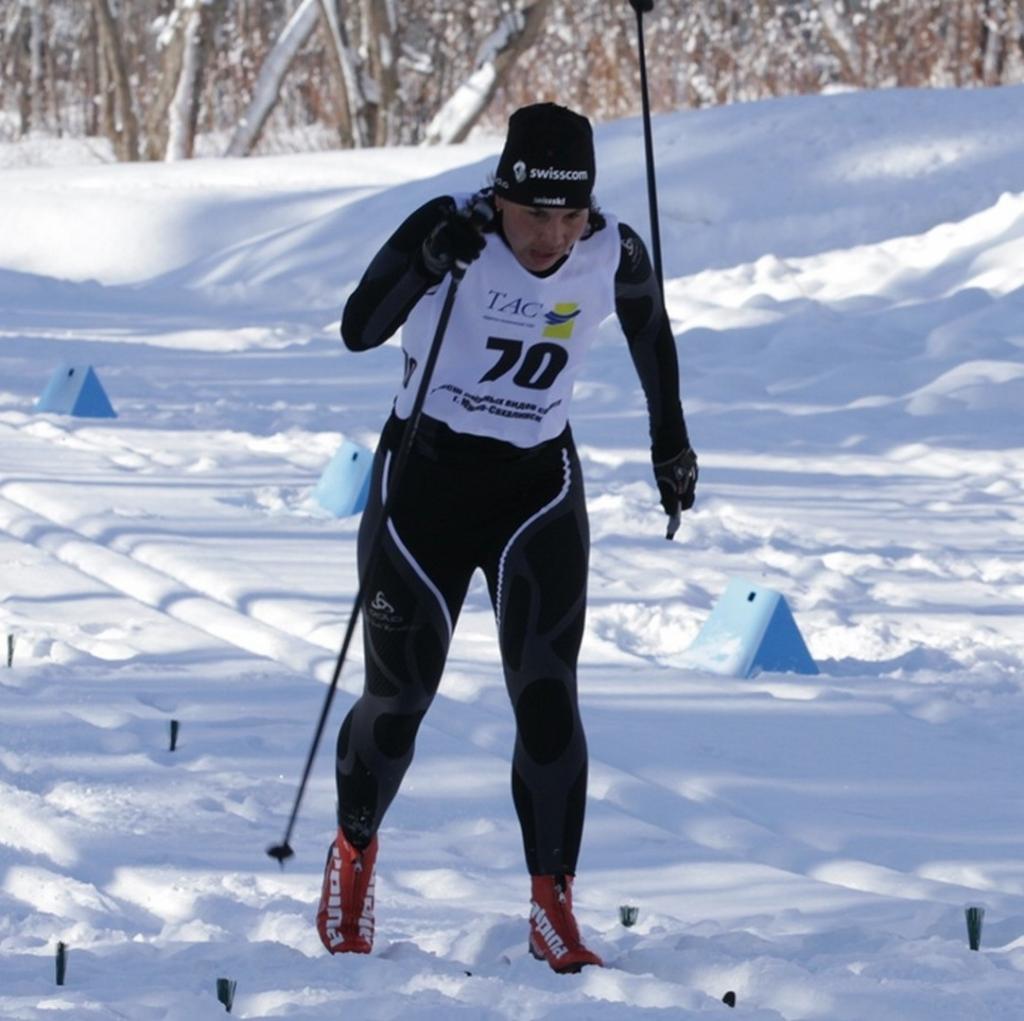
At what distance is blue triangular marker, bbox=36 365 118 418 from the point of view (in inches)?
401

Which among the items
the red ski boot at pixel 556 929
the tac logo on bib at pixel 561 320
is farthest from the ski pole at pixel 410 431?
the red ski boot at pixel 556 929

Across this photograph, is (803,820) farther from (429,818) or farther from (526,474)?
(526,474)

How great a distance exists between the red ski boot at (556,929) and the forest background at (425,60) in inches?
707

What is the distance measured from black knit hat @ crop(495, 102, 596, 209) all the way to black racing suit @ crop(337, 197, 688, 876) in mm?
122

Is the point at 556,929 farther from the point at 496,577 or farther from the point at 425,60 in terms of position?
the point at 425,60

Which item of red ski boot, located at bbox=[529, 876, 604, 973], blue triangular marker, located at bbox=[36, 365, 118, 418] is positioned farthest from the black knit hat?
blue triangular marker, located at bbox=[36, 365, 118, 418]

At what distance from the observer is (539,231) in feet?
12.0

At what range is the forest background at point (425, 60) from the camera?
27.0 m

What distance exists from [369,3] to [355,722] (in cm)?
2368

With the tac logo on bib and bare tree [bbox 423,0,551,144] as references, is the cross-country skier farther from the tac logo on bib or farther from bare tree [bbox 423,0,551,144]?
bare tree [bbox 423,0,551,144]

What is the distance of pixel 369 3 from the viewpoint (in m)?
26.5

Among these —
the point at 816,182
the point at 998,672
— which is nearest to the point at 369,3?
the point at 816,182

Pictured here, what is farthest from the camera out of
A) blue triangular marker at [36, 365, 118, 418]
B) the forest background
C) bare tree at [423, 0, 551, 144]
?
the forest background

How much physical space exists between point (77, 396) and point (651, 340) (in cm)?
668
